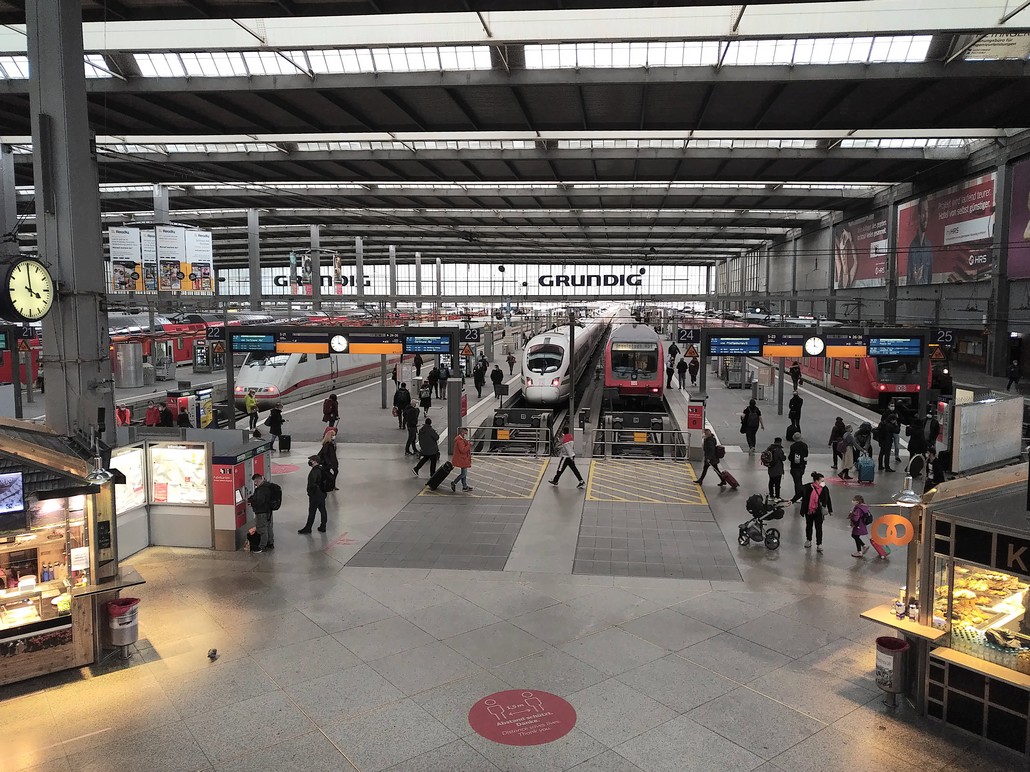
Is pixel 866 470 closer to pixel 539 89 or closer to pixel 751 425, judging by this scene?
pixel 751 425

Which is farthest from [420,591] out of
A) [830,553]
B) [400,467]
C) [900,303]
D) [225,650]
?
[900,303]

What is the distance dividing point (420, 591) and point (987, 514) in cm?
675

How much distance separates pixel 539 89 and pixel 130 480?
14244mm

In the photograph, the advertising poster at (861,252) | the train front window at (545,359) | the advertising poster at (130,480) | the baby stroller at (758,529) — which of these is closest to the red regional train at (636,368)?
the train front window at (545,359)

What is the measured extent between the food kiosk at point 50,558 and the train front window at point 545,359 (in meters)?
19.3

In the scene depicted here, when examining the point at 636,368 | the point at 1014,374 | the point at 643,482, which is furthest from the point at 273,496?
the point at 1014,374

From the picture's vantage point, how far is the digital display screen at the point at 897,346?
18875 millimetres

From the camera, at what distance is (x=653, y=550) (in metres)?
11.4

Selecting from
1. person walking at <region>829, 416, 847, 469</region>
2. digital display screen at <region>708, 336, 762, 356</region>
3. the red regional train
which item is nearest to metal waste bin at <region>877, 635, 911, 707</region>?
person walking at <region>829, 416, 847, 469</region>

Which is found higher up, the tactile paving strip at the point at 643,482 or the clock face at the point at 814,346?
the clock face at the point at 814,346

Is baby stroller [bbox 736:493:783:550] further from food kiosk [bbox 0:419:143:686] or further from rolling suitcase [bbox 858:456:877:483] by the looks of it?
food kiosk [bbox 0:419:143:686]

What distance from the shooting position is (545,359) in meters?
26.7

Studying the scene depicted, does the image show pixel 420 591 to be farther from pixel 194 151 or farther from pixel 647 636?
pixel 194 151

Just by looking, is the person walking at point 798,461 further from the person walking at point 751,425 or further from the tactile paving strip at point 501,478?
the tactile paving strip at point 501,478
